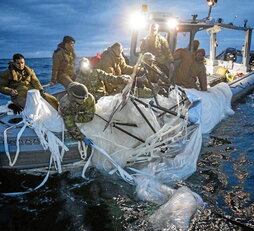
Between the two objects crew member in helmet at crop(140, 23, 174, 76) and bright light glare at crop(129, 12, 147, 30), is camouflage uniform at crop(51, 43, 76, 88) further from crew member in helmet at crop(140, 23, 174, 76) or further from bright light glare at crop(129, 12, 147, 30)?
bright light glare at crop(129, 12, 147, 30)

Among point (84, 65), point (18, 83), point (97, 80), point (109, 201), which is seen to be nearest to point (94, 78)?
point (97, 80)

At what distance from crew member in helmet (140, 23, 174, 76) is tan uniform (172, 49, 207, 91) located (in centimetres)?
29

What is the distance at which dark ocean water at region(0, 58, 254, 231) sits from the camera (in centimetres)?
417

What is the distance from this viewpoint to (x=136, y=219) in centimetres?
425

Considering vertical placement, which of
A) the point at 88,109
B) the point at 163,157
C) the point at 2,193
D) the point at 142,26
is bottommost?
the point at 2,193

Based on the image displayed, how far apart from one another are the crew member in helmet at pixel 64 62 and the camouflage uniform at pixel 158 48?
7.58 feet

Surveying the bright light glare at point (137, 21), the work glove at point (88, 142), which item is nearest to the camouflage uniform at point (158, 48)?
the bright light glare at point (137, 21)

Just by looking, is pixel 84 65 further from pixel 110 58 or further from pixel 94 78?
pixel 110 58

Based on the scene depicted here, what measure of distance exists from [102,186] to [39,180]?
1252 millimetres

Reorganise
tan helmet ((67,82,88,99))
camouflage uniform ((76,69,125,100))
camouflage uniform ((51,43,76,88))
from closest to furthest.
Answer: tan helmet ((67,82,88,99)) < camouflage uniform ((76,69,125,100)) < camouflage uniform ((51,43,76,88))

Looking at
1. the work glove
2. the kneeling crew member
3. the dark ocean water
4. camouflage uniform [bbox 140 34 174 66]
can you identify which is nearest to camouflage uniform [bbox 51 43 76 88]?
the kneeling crew member

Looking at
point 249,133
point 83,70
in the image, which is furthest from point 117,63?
point 249,133

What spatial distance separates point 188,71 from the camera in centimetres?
845

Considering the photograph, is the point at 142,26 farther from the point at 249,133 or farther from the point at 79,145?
the point at 79,145
